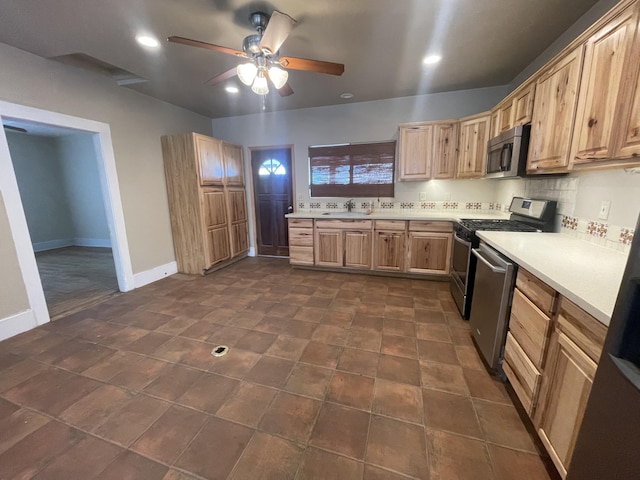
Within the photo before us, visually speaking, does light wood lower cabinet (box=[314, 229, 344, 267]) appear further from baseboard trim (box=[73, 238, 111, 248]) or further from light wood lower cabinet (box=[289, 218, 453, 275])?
baseboard trim (box=[73, 238, 111, 248])

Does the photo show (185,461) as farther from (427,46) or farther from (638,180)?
(427,46)

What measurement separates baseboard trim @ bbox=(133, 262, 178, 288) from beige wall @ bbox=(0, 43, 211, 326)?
62 millimetres

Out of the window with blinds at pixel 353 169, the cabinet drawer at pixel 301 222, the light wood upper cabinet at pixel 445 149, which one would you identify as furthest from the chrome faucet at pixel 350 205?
the light wood upper cabinet at pixel 445 149

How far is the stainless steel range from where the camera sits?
2.33 m

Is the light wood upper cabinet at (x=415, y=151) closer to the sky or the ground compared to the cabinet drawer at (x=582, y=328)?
closer to the sky

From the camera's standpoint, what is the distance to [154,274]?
3.83 m

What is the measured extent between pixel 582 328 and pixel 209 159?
4.34 metres

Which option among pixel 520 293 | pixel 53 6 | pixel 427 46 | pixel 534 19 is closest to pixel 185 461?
pixel 520 293

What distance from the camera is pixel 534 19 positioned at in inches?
80.3

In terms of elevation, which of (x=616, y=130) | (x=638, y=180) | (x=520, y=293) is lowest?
(x=520, y=293)

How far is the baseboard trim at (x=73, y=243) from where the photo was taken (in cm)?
582

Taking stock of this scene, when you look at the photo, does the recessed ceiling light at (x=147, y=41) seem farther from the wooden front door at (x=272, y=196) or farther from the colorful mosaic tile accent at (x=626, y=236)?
the colorful mosaic tile accent at (x=626, y=236)

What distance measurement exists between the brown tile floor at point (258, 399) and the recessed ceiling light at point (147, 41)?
2639 mm

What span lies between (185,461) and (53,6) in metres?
3.10
